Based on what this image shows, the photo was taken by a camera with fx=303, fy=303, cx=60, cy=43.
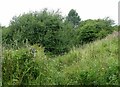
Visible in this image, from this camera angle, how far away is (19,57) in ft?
19.6

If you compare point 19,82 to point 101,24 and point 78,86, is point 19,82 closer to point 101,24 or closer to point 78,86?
point 78,86

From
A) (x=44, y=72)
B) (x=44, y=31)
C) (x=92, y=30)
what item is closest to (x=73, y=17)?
(x=92, y=30)

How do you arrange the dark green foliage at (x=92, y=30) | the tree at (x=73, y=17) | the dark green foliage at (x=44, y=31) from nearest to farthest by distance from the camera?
the dark green foliage at (x=44, y=31) → the dark green foliage at (x=92, y=30) → the tree at (x=73, y=17)

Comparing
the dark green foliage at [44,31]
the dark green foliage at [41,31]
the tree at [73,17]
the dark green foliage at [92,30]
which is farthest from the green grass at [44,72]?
the tree at [73,17]

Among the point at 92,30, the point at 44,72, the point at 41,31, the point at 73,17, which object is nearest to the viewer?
the point at 44,72

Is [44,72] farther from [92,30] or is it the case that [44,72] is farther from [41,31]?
[92,30]

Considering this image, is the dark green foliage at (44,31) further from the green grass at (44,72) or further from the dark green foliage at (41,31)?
the green grass at (44,72)

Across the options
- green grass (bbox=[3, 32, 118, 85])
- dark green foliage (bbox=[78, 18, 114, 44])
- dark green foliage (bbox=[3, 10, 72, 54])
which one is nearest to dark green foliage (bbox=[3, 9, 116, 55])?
dark green foliage (bbox=[3, 10, 72, 54])

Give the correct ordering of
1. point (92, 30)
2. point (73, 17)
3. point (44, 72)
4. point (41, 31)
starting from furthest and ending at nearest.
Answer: point (73, 17)
point (92, 30)
point (41, 31)
point (44, 72)

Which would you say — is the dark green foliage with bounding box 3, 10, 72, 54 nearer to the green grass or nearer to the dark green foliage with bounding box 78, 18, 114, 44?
the dark green foliage with bounding box 78, 18, 114, 44

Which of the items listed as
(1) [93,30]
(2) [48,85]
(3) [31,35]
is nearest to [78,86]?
(2) [48,85]

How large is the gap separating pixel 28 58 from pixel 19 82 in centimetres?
60

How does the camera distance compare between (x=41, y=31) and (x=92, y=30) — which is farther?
(x=92, y=30)

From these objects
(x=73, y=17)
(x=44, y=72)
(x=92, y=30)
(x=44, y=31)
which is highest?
(x=73, y=17)
